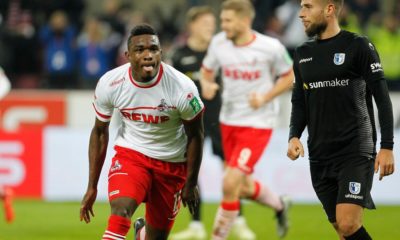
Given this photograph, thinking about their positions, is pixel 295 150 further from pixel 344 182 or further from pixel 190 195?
pixel 190 195

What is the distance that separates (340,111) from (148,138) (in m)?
1.45

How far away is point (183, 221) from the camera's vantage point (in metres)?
12.5

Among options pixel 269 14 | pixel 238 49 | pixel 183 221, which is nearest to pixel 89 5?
pixel 269 14

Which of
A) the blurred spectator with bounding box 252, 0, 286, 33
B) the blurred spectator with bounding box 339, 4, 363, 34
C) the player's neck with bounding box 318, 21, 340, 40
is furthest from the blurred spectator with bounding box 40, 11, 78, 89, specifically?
the player's neck with bounding box 318, 21, 340, 40

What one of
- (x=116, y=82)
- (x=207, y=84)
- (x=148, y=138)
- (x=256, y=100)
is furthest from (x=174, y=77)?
(x=207, y=84)

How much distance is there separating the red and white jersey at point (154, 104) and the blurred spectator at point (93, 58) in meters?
10.6

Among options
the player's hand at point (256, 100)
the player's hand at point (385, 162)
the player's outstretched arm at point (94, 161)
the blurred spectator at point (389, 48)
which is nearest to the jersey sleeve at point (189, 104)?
the player's outstretched arm at point (94, 161)

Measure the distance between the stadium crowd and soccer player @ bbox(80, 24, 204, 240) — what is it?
983 centimetres

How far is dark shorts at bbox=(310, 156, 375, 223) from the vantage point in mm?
6930

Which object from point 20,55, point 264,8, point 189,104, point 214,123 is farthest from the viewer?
point 20,55

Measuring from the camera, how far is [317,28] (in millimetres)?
7105

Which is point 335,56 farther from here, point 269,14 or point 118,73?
point 269,14

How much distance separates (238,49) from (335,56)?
3.35 meters

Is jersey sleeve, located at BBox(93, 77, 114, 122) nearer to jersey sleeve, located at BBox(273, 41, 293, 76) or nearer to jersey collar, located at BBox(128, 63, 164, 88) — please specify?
jersey collar, located at BBox(128, 63, 164, 88)
